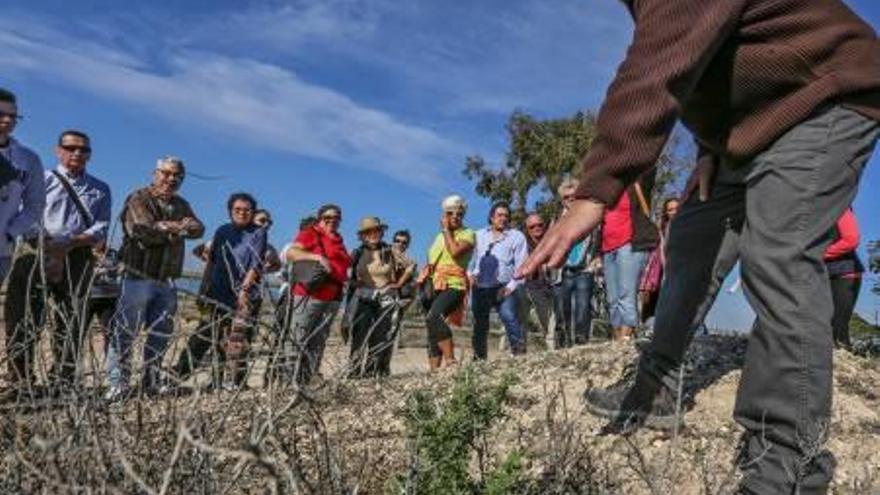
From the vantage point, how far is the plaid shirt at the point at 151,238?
19.1 feet

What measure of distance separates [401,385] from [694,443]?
1458 mm

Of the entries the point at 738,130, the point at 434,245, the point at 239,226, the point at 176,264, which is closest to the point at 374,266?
the point at 434,245

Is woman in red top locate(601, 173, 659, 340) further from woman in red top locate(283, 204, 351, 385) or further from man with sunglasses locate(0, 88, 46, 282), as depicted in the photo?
man with sunglasses locate(0, 88, 46, 282)

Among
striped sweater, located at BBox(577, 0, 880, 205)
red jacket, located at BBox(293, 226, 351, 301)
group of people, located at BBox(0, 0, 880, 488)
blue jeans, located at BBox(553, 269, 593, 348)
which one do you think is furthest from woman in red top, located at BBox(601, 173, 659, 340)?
striped sweater, located at BBox(577, 0, 880, 205)

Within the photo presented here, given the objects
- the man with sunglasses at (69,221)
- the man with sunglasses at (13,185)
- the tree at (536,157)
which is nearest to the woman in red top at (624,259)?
the man with sunglasses at (69,221)

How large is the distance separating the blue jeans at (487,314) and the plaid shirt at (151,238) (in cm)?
304

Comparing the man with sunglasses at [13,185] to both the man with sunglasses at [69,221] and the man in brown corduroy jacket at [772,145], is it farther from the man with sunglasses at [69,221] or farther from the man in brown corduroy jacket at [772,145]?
the man in brown corduroy jacket at [772,145]

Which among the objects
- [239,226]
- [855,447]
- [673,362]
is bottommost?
[855,447]

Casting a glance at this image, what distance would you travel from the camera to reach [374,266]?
26.3 ft

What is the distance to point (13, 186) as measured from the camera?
4883 mm

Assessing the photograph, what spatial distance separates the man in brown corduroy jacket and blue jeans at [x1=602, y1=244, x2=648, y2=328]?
4061 mm

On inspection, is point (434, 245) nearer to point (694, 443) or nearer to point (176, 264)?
point (176, 264)

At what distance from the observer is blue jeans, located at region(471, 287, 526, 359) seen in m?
8.53

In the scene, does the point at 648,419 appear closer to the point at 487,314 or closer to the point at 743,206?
the point at 743,206
